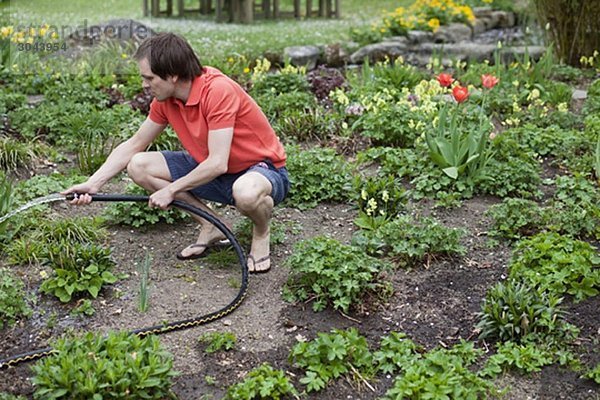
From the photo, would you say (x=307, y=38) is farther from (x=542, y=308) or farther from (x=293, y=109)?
(x=542, y=308)

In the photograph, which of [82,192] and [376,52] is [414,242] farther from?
[376,52]

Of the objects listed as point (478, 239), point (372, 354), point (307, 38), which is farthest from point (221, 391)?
point (307, 38)

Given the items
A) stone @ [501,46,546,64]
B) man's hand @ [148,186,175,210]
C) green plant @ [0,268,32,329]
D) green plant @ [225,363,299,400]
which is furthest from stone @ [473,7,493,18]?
green plant @ [225,363,299,400]

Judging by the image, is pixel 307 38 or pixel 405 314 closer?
pixel 405 314

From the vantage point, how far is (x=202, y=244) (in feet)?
15.9

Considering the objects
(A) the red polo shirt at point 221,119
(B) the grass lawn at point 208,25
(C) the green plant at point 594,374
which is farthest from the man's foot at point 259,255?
(B) the grass lawn at point 208,25

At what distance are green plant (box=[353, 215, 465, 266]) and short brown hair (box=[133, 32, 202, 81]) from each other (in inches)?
52.6

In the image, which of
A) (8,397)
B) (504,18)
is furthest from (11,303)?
(504,18)

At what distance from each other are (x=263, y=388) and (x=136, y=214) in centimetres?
201

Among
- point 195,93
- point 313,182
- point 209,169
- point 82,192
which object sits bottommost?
point 313,182

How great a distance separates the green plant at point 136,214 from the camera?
5.12 m

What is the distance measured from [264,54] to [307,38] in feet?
5.48

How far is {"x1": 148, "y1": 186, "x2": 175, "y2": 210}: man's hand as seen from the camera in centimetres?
432

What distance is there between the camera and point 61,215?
5359mm
